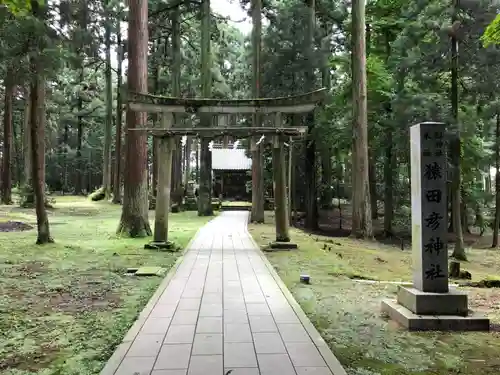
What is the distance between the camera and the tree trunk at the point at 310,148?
2019cm

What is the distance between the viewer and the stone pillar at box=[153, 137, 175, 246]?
11.0 meters

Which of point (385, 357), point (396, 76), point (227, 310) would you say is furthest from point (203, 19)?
point (385, 357)

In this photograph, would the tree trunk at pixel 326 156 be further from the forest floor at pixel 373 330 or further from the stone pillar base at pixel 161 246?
the forest floor at pixel 373 330

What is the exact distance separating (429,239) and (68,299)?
495cm

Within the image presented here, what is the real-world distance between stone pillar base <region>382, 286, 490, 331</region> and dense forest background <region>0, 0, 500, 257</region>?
4024 mm

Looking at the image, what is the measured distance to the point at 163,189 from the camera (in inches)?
434

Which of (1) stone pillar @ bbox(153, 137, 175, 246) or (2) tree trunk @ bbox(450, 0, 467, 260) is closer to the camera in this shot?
(1) stone pillar @ bbox(153, 137, 175, 246)

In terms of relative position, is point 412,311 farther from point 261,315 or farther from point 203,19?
point 203,19

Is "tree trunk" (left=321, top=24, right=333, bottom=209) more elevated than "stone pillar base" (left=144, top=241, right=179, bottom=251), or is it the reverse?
"tree trunk" (left=321, top=24, right=333, bottom=209)

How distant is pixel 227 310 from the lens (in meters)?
5.65

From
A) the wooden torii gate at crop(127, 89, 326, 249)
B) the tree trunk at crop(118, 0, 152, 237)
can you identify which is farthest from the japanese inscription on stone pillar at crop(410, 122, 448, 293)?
the tree trunk at crop(118, 0, 152, 237)

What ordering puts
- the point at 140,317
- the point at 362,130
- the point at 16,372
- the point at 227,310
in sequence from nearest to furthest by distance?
the point at 16,372, the point at 140,317, the point at 227,310, the point at 362,130

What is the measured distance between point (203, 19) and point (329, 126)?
332 inches

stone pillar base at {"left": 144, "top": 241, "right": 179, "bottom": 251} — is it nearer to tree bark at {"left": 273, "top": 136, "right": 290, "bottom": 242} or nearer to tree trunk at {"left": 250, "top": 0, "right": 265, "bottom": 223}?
tree bark at {"left": 273, "top": 136, "right": 290, "bottom": 242}
